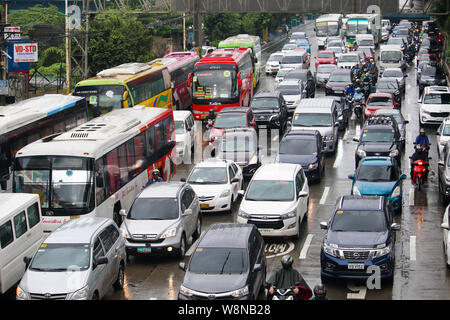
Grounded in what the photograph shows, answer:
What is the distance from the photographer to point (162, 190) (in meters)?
21.5

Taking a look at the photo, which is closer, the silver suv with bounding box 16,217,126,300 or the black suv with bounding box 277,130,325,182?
the silver suv with bounding box 16,217,126,300

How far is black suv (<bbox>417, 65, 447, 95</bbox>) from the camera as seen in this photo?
47.8 m

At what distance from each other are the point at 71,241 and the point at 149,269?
3.28 m

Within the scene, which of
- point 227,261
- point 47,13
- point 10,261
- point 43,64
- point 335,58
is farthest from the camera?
→ point 47,13

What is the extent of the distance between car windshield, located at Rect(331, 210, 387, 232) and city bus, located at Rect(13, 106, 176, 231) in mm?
6459

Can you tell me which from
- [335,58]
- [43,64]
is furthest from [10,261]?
[43,64]

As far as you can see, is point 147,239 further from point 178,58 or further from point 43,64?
point 43,64

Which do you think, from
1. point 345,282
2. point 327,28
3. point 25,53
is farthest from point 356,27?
point 345,282

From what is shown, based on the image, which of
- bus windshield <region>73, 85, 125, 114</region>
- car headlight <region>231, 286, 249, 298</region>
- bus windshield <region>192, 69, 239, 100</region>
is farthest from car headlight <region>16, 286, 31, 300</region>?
bus windshield <region>192, 69, 239, 100</region>

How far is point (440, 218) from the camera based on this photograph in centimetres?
2403

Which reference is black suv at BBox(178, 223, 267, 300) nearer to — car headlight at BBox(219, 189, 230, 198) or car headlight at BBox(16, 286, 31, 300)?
car headlight at BBox(16, 286, 31, 300)

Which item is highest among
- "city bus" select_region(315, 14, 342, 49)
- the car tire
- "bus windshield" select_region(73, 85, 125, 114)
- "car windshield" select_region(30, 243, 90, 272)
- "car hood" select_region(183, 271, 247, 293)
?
"city bus" select_region(315, 14, 342, 49)

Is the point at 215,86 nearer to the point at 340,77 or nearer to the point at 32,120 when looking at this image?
the point at 340,77

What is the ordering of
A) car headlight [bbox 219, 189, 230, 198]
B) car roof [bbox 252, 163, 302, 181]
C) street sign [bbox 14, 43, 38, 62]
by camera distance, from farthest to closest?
street sign [bbox 14, 43, 38, 62], car headlight [bbox 219, 189, 230, 198], car roof [bbox 252, 163, 302, 181]
